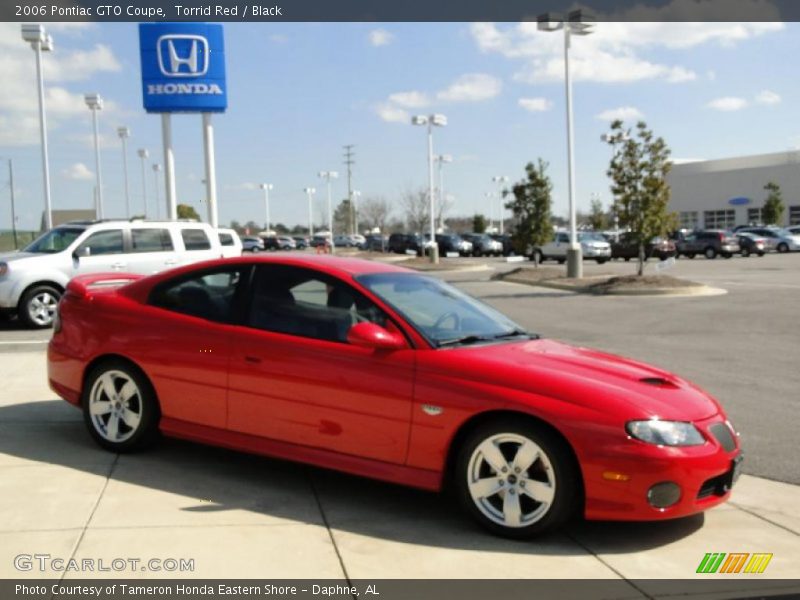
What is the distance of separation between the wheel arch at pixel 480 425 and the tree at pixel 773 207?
70357 millimetres

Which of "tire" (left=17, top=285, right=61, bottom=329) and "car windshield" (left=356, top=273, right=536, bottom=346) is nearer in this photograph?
"car windshield" (left=356, top=273, right=536, bottom=346)

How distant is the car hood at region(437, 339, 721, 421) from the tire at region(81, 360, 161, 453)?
227 centimetres

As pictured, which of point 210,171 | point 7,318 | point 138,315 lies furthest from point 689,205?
point 138,315

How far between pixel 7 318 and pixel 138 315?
11479 mm

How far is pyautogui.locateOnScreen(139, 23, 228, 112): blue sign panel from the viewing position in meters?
26.3

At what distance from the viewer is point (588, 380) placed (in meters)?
4.81

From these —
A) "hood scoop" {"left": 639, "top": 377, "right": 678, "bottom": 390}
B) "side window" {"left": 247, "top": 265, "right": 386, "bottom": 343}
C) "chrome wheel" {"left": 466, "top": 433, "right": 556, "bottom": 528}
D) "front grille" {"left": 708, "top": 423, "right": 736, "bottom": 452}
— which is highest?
"side window" {"left": 247, "top": 265, "right": 386, "bottom": 343}

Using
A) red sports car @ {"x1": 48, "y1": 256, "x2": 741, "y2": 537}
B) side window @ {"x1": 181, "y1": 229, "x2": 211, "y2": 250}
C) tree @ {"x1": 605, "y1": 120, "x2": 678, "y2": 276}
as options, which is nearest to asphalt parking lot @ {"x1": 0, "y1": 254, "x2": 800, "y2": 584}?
red sports car @ {"x1": 48, "y1": 256, "x2": 741, "y2": 537}

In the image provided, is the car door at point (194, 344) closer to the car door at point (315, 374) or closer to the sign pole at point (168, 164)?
the car door at point (315, 374)

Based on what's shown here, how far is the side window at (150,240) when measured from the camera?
49.6 ft

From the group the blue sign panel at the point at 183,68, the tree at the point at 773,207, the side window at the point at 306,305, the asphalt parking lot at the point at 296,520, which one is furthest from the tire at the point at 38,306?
the tree at the point at 773,207

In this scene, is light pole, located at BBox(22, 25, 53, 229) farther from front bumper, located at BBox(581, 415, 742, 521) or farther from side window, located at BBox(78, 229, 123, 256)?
front bumper, located at BBox(581, 415, 742, 521)

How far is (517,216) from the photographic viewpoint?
33.8 meters
